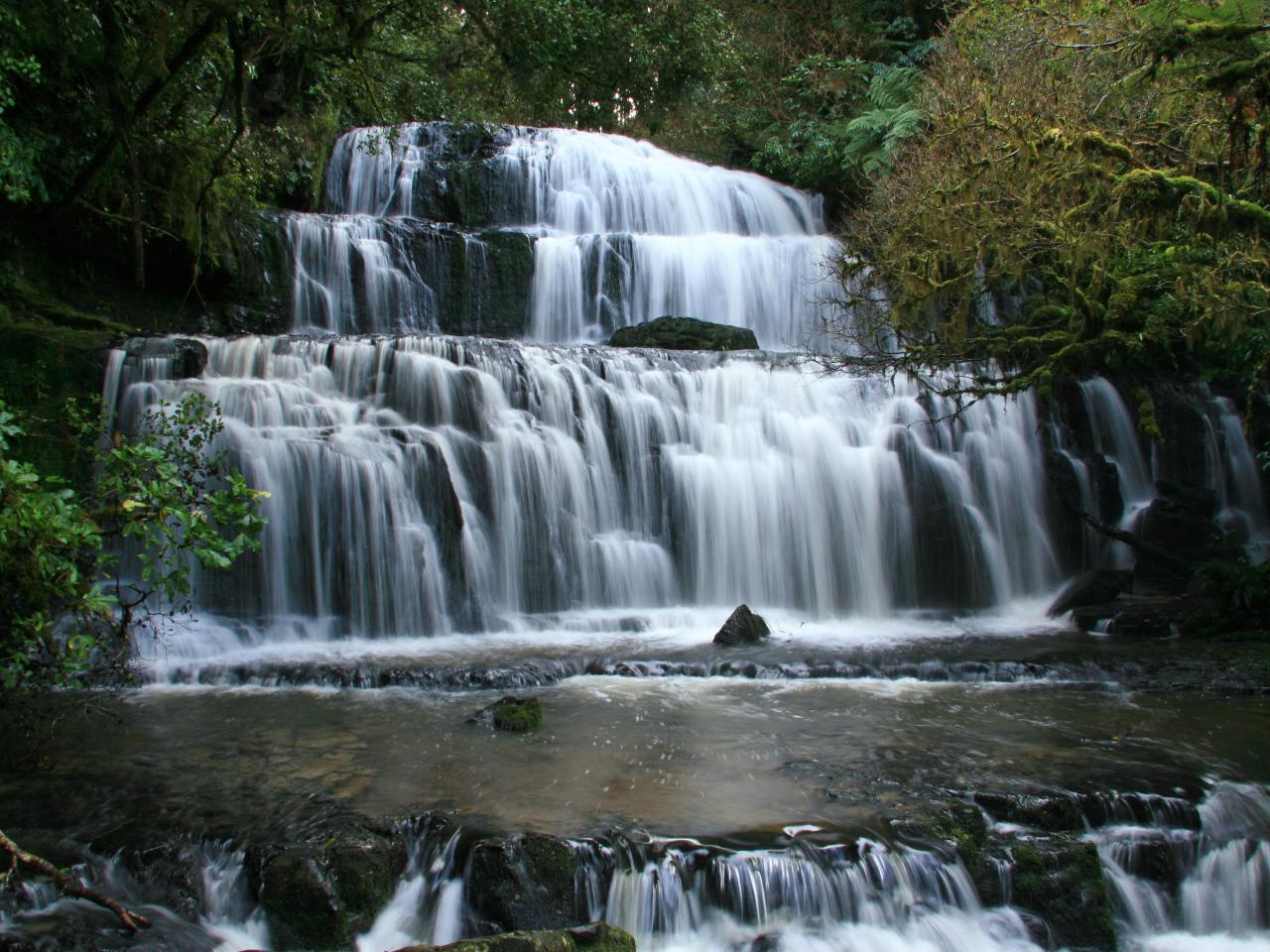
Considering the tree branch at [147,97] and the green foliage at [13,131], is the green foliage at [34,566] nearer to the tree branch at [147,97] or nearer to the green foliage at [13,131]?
the green foliage at [13,131]

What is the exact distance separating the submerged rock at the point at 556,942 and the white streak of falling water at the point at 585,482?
266 inches

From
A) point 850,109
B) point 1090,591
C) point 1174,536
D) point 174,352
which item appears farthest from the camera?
point 850,109

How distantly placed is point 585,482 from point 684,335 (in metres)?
4.88

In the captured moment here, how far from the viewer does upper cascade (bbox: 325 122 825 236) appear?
20.0 meters

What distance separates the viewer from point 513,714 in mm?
7688

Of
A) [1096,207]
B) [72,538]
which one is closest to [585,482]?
[1096,207]

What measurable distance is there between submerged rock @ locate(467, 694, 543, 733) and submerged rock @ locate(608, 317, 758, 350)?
9.51 meters

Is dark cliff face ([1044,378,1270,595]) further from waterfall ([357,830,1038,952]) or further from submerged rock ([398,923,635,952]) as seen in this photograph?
submerged rock ([398,923,635,952])

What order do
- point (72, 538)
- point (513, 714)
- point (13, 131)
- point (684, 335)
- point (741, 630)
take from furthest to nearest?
point (684, 335)
point (741, 630)
point (13, 131)
point (513, 714)
point (72, 538)

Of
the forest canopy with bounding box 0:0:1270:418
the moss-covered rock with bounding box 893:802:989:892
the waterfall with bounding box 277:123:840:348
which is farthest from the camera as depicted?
the waterfall with bounding box 277:123:840:348

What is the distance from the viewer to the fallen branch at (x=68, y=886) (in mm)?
4820

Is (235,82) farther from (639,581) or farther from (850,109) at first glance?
(850,109)

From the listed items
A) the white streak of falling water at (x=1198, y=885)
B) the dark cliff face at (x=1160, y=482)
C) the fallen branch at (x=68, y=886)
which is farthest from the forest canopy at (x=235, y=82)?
the white streak of falling water at (x=1198, y=885)

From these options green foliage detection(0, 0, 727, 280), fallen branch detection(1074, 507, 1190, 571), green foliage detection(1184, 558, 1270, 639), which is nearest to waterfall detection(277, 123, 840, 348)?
green foliage detection(0, 0, 727, 280)
